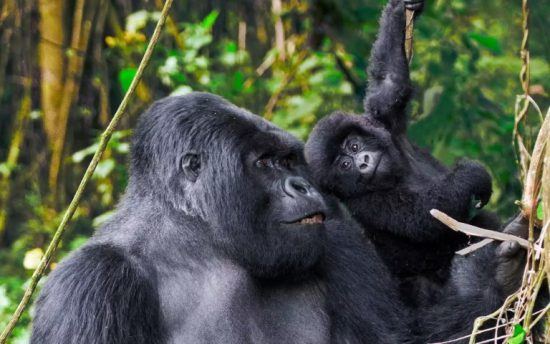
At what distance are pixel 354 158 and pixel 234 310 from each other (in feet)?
4.65

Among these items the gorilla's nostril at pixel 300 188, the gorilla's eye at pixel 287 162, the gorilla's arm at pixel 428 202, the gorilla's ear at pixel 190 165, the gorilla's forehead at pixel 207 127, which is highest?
the gorilla's forehead at pixel 207 127

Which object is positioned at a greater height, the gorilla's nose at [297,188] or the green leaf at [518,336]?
the gorilla's nose at [297,188]

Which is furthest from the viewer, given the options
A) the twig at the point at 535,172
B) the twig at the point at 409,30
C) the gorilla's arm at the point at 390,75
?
the gorilla's arm at the point at 390,75

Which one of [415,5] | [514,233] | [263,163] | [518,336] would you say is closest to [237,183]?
[263,163]

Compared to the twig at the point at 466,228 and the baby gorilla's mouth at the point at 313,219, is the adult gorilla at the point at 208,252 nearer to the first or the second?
the baby gorilla's mouth at the point at 313,219

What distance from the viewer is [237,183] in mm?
2977

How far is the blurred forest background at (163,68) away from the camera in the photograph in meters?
6.02

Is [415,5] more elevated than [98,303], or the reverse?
[415,5]

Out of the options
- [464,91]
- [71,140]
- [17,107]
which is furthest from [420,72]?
[17,107]

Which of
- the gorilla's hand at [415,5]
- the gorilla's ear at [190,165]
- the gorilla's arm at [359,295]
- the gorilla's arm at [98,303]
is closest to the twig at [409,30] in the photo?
the gorilla's hand at [415,5]

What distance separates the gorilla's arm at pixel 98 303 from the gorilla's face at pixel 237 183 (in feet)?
1.00

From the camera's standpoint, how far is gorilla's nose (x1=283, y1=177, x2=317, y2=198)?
2.92 m

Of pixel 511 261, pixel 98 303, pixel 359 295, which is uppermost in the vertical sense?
pixel 511 261

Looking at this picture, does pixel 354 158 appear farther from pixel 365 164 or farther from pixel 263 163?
pixel 263 163
